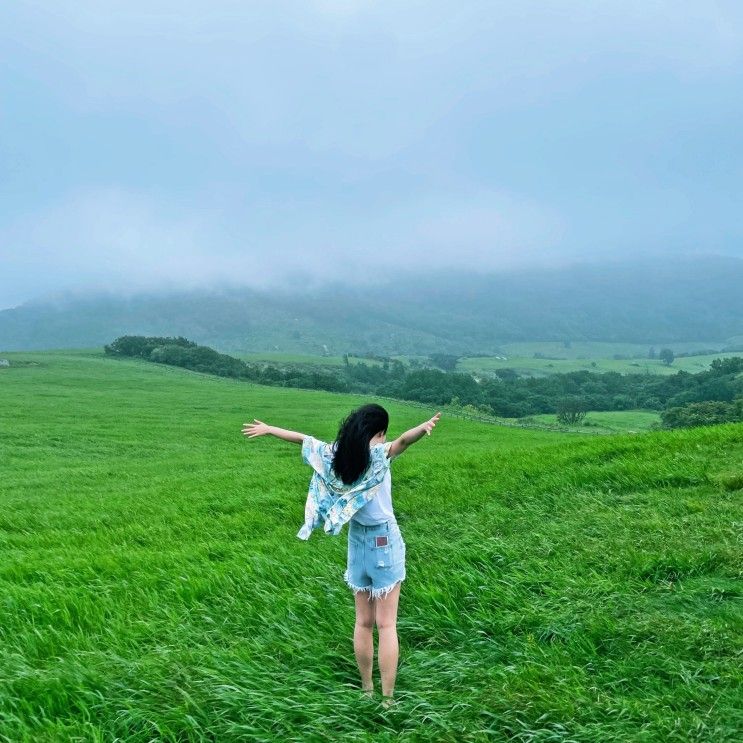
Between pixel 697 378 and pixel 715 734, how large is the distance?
138m

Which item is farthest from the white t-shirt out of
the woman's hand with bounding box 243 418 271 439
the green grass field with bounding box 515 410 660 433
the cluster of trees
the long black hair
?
the cluster of trees

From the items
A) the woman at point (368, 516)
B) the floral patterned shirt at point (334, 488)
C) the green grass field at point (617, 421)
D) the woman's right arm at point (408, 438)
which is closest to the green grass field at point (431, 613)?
the woman at point (368, 516)

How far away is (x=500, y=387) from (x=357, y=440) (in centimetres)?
12151

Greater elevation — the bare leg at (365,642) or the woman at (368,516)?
the woman at (368,516)

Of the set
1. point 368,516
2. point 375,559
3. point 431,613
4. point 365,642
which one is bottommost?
point 431,613

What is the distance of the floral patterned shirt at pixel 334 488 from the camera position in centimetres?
561

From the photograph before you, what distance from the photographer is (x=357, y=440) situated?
5508mm

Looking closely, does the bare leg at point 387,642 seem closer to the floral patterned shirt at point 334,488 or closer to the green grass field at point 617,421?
the floral patterned shirt at point 334,488

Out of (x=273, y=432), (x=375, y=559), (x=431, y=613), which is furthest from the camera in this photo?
(x=431, y=613)

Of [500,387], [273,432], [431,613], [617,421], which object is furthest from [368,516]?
[500,387]

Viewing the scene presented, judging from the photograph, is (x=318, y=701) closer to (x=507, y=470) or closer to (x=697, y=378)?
(x=507, y=470)

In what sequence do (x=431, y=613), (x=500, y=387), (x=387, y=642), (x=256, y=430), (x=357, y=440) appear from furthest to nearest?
(x=500, y=387)
(x=431, y=613)
(x=256, y=430)
(x=357, y=440)
(x=387, y=642)

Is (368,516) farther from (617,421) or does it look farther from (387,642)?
(617,421)

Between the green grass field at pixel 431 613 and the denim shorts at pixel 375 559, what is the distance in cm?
84
